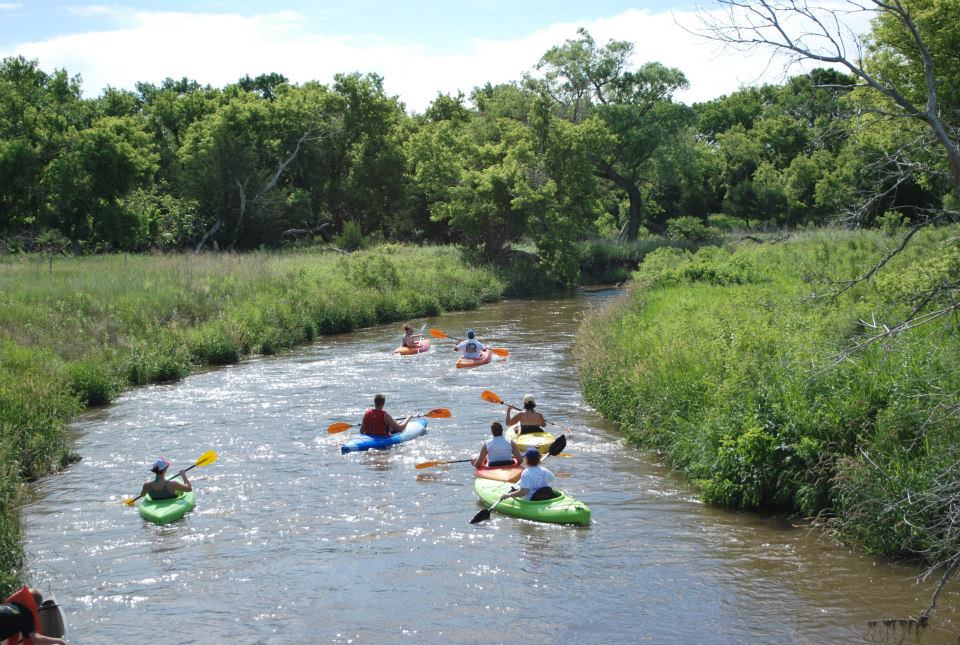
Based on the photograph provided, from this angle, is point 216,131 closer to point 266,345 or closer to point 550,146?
point 550,146

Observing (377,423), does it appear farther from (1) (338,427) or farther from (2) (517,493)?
(2) (517,493)

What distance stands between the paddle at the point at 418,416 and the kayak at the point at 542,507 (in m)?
3.65

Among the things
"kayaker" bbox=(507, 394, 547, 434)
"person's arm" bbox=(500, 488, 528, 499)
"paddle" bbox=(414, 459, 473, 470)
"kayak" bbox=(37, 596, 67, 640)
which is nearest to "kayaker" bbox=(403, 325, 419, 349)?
"kayaker" bbox=(507, 394, 547, 434)

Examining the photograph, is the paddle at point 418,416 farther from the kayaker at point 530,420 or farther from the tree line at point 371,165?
the tree line at point 371,165

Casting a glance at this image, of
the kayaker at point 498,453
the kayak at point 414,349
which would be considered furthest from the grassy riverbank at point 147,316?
the kayaker at point 498,453

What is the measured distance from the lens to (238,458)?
12.9 meters

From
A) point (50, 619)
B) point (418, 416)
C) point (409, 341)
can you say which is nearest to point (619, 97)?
point (409, 341)

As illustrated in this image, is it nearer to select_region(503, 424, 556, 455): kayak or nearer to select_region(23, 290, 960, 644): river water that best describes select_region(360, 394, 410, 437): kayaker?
select_region(23, 290, 960, 644): river water

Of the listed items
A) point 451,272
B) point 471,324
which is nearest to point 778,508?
point 471,324

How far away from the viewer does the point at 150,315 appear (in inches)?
837

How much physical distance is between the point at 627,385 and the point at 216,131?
29.1 meters

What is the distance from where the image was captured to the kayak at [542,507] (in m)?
9.96

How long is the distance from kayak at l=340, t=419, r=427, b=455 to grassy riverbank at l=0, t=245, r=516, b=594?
163 inches

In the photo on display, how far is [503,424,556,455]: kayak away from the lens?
12.9 metres
